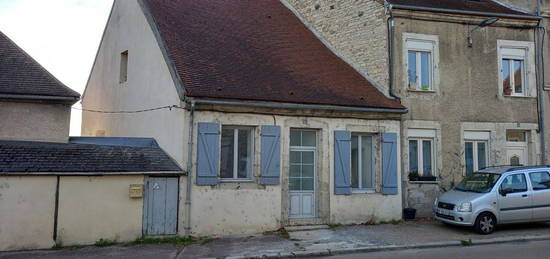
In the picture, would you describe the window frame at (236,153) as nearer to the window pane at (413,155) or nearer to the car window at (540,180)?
the window pane at (413,155)

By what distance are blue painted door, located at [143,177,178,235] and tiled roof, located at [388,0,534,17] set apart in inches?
333

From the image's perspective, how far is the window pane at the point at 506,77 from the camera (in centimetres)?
1463

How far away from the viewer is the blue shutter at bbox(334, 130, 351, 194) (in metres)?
12.5

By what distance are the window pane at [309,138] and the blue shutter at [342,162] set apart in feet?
1.97

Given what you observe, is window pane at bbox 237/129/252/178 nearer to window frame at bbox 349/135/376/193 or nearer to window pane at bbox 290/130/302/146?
window pane at bbox 290/130/302/146

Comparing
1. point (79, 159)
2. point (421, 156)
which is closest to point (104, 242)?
point (79, 159)

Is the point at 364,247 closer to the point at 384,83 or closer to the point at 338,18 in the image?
the point at 384,83

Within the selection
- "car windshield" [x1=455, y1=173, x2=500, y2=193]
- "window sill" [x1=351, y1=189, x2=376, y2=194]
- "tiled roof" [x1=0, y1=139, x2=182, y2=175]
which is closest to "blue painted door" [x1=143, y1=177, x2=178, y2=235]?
"tiled roof" [x1=0, y1=139, x2=182, y2=175]

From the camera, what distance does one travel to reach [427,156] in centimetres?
1390

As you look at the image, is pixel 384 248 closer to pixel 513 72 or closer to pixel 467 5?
pixel 513 72

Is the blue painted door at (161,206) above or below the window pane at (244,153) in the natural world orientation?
below

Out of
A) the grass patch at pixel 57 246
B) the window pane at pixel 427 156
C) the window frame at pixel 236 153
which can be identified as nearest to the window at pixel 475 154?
the window pane at pixel 427 156

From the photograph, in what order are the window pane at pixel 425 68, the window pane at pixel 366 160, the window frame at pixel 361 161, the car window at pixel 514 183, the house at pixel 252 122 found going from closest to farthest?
the house at pixel 252 122
the car window at pixel 514 183
the window frame at pixel 361 161
the window pane at pixel 366 160
the window pane at pixel 425 68

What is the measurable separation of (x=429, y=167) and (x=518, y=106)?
3684 millimetres
